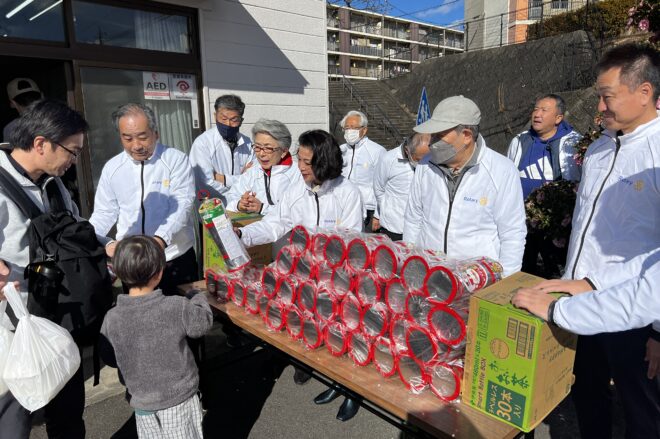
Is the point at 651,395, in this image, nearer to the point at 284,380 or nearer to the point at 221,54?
the point at 284,380

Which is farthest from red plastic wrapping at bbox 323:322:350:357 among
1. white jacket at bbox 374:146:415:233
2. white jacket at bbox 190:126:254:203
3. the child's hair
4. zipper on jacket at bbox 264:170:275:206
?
white jacket at bbox 190:126:254:203

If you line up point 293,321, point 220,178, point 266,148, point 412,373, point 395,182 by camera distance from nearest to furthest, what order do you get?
point 412,373 < point 293,321 < point 266,148 < point 395,182 < point 220,178

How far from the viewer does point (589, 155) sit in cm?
222

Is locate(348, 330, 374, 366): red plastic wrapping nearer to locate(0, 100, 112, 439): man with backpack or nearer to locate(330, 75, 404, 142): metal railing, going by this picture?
locate(0, 100, 112, 439): man with backpack

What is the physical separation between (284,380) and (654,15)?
3.73 m

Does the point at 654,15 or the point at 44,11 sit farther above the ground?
the point at 44,11

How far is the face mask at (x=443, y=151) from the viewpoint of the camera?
7.68 feet

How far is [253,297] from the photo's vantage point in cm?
260

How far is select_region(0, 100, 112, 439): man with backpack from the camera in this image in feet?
6.31

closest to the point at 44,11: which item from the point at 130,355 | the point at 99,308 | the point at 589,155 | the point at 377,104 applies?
the point at 99,308

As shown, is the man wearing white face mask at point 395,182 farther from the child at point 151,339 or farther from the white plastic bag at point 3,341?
the white plastic bag at point 3,341

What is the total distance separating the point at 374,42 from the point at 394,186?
70396 mm

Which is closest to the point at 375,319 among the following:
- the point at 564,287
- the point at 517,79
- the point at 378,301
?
the point at 378,301

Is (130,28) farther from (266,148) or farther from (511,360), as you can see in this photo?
(511,360)
